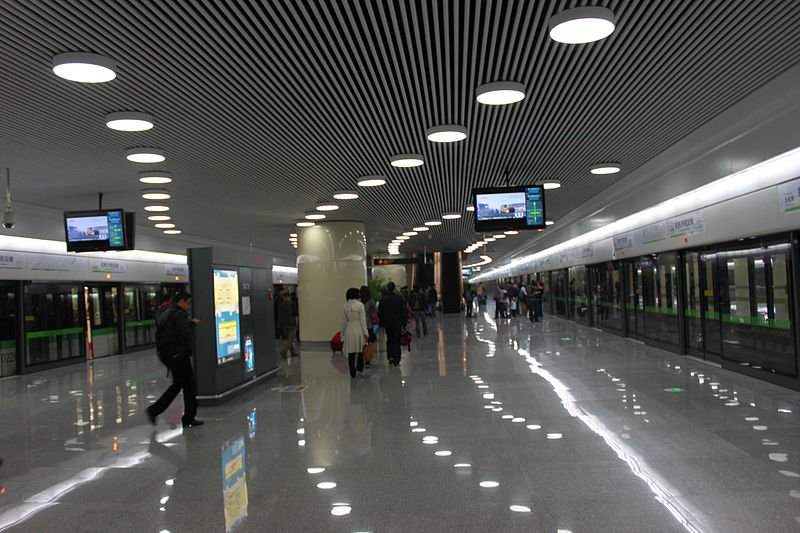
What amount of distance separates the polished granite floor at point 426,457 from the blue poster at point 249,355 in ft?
1.59

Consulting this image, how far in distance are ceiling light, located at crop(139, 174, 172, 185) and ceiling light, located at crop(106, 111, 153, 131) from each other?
3.69m

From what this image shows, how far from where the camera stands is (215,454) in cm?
720

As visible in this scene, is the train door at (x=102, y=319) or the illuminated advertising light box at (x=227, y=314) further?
the train door at (x=102, y=319)

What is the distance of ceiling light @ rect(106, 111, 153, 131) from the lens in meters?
7.95

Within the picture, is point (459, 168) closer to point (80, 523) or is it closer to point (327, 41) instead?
point (327, 41)

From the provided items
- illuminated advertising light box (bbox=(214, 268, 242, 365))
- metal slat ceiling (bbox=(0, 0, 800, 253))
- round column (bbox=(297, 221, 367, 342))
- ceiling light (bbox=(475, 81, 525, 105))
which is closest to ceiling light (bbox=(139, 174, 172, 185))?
metal slat ceiling (bbox=(0, 0, 800, 253))

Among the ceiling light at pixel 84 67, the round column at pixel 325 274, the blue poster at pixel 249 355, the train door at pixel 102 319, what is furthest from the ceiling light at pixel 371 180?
the train door at pixel 102 319

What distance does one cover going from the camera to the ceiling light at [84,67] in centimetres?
598

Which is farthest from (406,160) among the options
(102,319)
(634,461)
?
(102,319)

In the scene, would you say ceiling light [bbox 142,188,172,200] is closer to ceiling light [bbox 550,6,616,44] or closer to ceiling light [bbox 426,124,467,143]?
ceiling light [bbox 426,124,467,143]

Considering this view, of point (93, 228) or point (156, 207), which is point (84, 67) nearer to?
point (93, 228)

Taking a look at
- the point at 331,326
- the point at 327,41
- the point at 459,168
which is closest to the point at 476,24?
the point at 327,41

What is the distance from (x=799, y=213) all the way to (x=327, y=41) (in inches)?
295

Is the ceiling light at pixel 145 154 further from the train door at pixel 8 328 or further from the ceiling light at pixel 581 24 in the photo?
the train door at pixel 8 328
